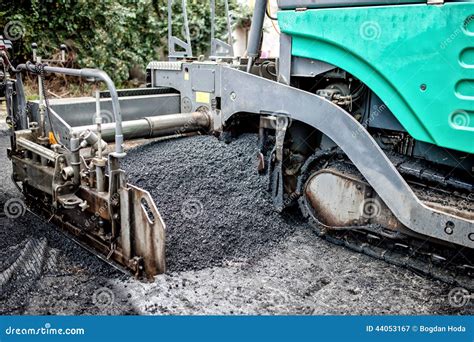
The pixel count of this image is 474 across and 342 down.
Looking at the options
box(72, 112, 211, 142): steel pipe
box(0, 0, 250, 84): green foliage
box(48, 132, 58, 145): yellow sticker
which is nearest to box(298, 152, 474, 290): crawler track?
box(72, 112, 211, 142): steel pipe

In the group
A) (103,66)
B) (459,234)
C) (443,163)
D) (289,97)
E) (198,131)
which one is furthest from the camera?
(103,66)

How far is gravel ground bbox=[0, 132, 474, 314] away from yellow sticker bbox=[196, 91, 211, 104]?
538 millimetres

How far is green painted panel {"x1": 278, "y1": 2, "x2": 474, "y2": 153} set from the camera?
296 centimetres

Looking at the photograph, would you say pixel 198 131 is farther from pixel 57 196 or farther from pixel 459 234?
pixel 459 234

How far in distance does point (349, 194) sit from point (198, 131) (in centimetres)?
208

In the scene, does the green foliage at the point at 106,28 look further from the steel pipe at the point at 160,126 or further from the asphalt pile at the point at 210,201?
the asphalt pile at the point at 210,201

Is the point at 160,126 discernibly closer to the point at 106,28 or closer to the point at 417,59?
the point at 417,59

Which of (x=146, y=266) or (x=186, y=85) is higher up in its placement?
(x=186, y=85)

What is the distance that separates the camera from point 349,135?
3.49m

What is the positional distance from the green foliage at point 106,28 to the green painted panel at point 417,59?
30.0 ft

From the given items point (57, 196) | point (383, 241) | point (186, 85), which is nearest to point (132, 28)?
point (186, 85)

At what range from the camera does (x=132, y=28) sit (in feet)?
42.2

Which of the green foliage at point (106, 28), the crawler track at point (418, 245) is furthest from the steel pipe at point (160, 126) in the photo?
the green foliage at point (106, 28)

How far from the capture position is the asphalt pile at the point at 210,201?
375 cm
